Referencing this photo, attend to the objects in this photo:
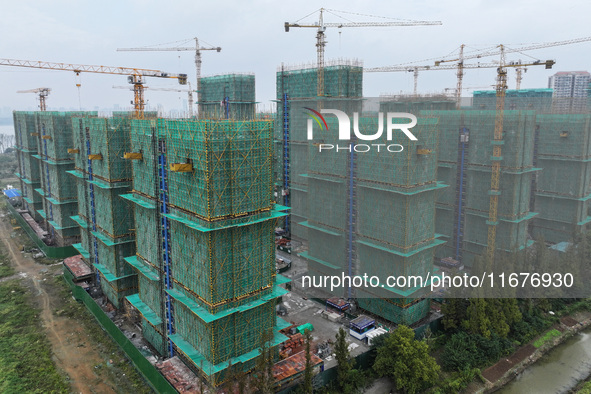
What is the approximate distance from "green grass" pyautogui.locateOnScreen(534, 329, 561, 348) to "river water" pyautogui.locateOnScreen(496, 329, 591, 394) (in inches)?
35.7

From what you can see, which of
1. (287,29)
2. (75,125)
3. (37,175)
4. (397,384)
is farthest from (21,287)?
(287,29)

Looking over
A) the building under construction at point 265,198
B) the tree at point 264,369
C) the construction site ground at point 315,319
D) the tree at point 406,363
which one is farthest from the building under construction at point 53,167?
the tree at point 406,363

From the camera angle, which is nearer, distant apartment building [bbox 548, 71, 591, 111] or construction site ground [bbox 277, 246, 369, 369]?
construction site ground [bbox 277, 246, 369, 369]

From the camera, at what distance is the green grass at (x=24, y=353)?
32.2m

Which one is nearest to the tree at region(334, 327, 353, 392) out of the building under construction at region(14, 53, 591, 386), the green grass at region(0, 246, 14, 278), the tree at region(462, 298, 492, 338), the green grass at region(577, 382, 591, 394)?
the building under construction at region(14, 53, 591, 386)

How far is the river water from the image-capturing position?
1345 inches

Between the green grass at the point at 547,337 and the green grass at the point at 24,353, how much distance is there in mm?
37886

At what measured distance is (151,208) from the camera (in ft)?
109

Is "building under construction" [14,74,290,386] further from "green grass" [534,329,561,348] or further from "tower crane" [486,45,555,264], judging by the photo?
"tower crane" [486,45,555,264]

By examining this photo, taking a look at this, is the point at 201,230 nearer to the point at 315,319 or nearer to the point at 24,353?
the point at 315,319

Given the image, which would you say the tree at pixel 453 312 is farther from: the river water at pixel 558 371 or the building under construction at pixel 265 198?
the river water at pixel 558 371

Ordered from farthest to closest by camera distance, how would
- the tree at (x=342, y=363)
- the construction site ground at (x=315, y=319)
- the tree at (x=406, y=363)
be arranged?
the construction site ground at (x=315, y=319), the tree at (x=406, y=363), the tree at (x=342, y=363)

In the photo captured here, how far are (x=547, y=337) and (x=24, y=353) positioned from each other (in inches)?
1750

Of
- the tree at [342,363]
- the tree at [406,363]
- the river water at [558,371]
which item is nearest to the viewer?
the tree at [342,363]
